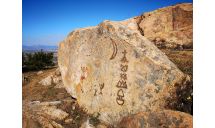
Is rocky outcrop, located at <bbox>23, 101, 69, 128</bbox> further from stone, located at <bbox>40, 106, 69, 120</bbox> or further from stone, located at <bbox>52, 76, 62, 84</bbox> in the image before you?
stone, located at <bbox>52, 76, 62, 84</bbox>

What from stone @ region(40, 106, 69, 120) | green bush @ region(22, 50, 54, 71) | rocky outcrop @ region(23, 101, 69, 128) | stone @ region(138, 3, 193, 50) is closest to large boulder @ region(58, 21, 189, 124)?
stone @ region(40, 106, 69, 120)

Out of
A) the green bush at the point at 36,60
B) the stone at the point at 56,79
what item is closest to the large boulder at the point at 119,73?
A: the stone at the point at 56,79

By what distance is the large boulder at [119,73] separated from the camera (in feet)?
15.9

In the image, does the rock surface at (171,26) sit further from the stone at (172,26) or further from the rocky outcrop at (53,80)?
the rocky outcrop at (53,80)

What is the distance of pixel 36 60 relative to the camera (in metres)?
14.3

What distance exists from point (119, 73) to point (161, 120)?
4.76 ft

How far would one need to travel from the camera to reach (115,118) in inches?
211

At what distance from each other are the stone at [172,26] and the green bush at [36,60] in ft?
20.0

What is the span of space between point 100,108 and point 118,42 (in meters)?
1.62

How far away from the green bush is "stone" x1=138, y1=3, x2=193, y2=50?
6.11 m

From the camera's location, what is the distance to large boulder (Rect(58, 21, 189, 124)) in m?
4.86
